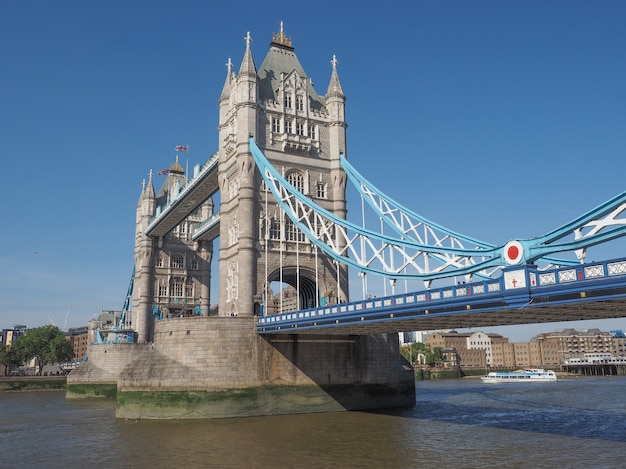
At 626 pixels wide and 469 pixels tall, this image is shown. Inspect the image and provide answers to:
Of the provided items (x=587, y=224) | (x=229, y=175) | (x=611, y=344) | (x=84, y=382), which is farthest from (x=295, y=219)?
(x=611, y=344)

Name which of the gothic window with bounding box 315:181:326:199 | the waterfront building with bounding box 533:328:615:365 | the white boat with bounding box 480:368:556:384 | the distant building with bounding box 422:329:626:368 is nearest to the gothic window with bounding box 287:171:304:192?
the gothic window with bounding box 315:181:326:199

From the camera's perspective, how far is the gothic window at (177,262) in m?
73.4

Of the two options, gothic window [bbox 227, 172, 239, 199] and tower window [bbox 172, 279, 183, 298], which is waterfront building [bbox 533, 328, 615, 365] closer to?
tower window [bbox 172, 279, 183, 298]

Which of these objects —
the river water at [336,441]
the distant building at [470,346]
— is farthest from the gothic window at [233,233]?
the distant building at [470,346]

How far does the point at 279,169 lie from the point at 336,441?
23312 mm

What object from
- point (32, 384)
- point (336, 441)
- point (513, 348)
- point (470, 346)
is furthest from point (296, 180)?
point (513, 348)

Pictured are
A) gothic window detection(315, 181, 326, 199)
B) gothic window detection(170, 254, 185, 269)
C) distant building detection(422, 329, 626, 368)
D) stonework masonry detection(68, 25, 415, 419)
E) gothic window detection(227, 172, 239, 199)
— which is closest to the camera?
stonework masonry detection(68, 25, 415, 419)

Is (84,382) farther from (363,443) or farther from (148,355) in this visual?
(363,443)

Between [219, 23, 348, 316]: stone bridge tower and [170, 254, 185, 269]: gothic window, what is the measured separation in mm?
29052

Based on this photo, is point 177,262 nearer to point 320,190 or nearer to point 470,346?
point 320,190

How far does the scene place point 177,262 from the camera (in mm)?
73938

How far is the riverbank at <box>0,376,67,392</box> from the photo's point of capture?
7569 cm

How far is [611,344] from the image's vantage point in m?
164

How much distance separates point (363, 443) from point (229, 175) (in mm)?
26144
